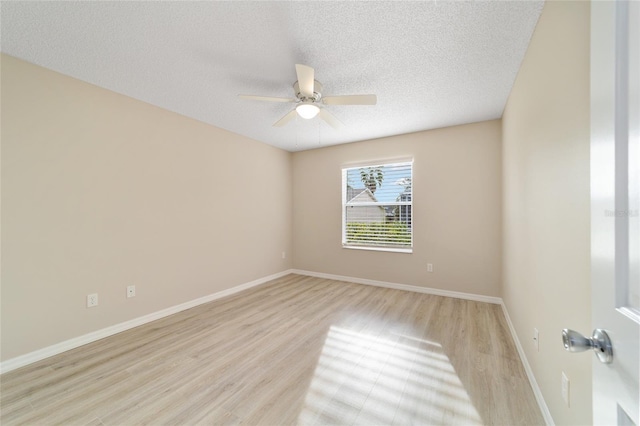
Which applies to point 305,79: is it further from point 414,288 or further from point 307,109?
point 414,288

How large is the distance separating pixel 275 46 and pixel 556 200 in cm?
210

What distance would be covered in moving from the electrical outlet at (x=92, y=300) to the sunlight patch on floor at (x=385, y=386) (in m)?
2.29

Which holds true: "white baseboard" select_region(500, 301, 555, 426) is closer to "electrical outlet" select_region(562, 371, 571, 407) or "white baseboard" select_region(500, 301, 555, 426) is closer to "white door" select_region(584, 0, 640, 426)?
"electrical outlet" select_region(562, 371, 571, 407)

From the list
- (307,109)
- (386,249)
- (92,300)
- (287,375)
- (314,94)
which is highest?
(314,94)

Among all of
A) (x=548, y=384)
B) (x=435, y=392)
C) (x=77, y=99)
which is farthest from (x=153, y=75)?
(x=548, y=384)

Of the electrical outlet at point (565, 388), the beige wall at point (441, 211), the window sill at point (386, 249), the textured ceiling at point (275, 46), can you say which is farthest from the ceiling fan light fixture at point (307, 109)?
the window sill at point (386, 249)

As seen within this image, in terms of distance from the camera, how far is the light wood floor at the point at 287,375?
5.00 feet

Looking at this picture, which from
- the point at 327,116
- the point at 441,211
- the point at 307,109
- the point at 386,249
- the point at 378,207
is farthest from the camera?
the point at 378,207

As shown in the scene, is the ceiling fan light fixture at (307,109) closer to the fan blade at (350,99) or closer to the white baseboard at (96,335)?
the fan blade at (350,99)

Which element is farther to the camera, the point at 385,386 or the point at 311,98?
the point at 311,98

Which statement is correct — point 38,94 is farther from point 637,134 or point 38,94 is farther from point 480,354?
point 480,354

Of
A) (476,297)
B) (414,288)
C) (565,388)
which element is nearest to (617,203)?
(565,388)

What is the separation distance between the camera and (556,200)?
1315 millimetres

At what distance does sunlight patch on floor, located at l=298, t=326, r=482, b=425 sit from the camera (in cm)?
151
